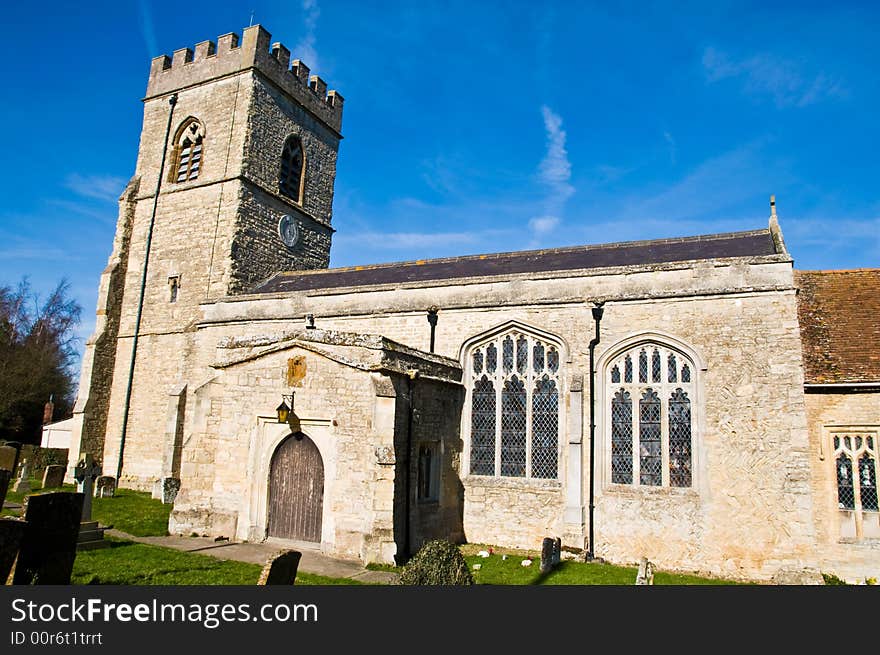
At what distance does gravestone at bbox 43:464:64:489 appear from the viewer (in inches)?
752

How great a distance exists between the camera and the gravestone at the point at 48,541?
7.70 m

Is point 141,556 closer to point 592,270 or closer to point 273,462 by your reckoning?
point 273,462

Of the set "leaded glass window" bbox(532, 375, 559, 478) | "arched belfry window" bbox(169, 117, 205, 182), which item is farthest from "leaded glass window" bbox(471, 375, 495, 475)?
"arched belfry window" bbox(169, 117, 205, 182)

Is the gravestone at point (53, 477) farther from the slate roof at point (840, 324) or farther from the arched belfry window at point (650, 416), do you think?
the slate roof at point (840, 324)

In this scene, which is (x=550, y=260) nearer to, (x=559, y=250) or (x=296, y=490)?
(x=559, y=250)

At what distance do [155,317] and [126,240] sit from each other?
12.3 ft

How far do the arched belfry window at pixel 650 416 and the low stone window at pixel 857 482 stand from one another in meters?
2.75

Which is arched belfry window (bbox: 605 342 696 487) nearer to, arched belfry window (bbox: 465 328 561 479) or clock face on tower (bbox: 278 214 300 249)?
arched belfry window (bbox: 465 328 561 479)

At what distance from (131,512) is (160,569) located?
21.9 feet

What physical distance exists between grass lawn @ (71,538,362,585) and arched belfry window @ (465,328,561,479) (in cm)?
564

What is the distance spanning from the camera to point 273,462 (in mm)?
12977

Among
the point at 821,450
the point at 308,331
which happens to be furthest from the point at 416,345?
the point at 821,450

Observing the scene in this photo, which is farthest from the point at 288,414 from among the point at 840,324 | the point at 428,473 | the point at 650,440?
the point at 840,324

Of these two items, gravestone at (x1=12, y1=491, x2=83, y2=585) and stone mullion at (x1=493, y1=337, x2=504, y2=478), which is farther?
stone mullion at (x1=493, y1=337, x2=504, y2=478)
